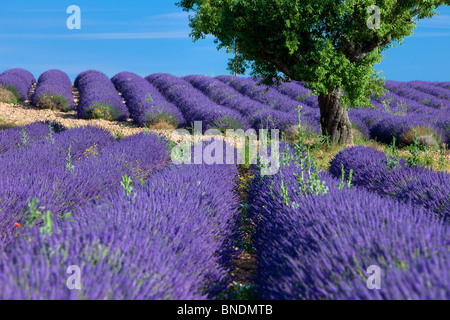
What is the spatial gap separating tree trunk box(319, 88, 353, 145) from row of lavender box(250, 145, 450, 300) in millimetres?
5484

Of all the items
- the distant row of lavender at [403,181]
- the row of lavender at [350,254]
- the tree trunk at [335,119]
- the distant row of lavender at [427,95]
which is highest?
the distant row of lavender at [427,95]

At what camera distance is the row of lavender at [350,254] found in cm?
151

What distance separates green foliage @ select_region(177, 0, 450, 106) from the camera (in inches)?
261

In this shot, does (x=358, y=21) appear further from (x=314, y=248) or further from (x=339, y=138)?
(x=314, y=248)

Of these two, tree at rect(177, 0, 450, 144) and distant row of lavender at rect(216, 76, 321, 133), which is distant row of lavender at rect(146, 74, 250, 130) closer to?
distant row of lavender at rect(216, 76, 321, 133)

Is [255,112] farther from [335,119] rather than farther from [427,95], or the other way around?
[427,95]

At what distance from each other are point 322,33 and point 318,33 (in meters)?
0.08

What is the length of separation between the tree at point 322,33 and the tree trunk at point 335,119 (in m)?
0.02

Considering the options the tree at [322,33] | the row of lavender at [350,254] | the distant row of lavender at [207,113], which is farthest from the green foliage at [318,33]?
the row of lavender at [350,254]

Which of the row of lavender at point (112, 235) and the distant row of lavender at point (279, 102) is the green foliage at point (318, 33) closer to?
the distant row of lavender at point (279, 102)

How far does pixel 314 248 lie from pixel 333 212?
428 mm

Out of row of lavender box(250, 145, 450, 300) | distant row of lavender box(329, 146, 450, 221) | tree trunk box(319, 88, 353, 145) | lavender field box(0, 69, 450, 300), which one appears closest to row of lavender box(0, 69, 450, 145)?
tree trunk box(319, 88, 353, 145)
